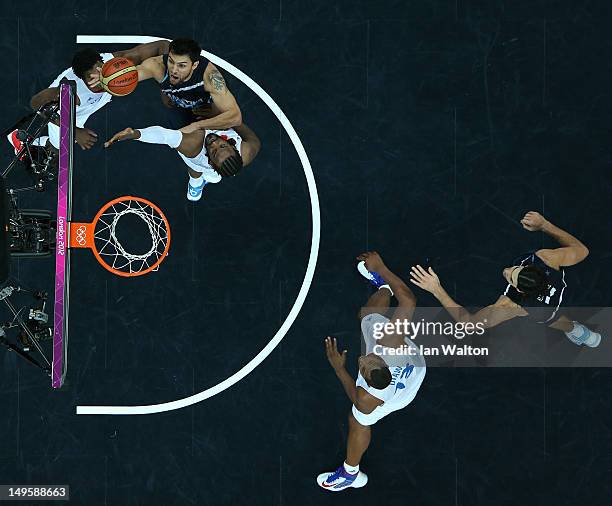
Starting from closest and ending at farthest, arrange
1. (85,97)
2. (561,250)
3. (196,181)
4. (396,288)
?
(85,97)
(561,250)
(196,181)
(396,288)

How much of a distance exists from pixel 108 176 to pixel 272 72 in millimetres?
2797

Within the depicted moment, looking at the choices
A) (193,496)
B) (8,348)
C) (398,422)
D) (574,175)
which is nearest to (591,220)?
(574,175)

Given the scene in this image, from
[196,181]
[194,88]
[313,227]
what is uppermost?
[194,88]

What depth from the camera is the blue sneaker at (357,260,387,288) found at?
1056cm

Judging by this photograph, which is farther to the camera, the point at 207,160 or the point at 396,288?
the point at 396,288

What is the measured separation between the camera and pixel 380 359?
32.1 feet

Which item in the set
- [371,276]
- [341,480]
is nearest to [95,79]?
[371,276]

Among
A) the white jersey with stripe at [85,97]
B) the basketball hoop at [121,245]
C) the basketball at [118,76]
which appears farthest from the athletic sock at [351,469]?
the white jersey with stripe at [85,97]

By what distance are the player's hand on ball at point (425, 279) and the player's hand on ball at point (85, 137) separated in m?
4.94

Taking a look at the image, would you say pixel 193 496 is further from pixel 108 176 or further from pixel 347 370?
pixel 108 176

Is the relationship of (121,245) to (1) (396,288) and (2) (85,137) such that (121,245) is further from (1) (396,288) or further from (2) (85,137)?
(1) (396,288)

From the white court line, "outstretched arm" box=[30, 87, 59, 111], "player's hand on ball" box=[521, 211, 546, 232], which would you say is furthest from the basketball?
"player's hand on ball" box=[521, 211, 546, 232]

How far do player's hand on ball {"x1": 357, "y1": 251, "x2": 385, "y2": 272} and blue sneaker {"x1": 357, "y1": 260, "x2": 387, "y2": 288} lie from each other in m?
0.05

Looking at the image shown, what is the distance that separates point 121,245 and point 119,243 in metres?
0.05
